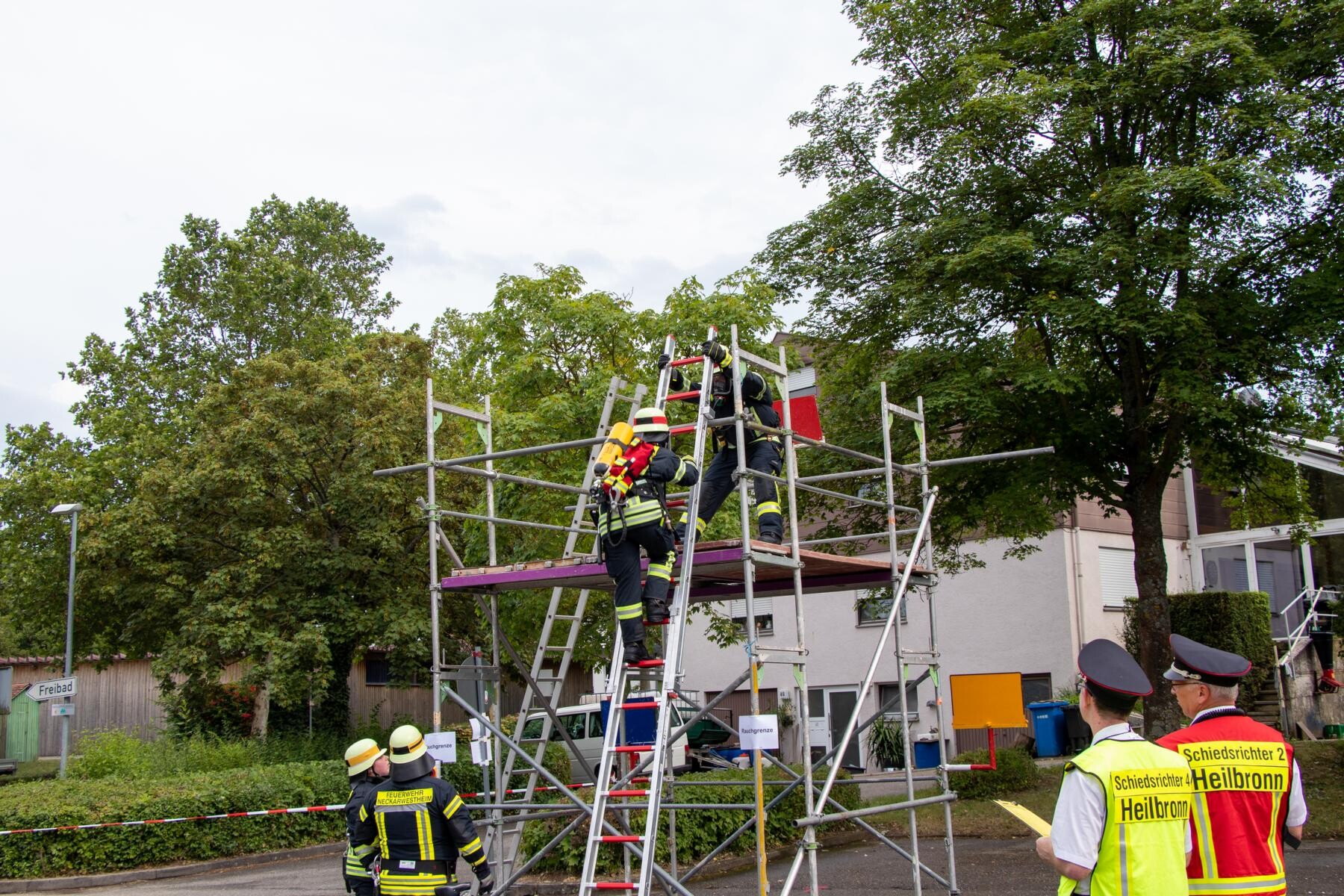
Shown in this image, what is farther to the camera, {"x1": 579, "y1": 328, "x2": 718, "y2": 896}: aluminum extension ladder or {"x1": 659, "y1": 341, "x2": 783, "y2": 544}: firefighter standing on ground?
{"x1": 659, "y1": 341, "x2": 783, "y2": 544}: firefighter standing on ground

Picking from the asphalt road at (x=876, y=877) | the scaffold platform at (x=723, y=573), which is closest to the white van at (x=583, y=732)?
the asphalt road at (x=876, y=877)

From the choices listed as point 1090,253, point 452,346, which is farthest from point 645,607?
point 452,346

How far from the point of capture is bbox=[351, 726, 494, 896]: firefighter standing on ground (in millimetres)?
6781

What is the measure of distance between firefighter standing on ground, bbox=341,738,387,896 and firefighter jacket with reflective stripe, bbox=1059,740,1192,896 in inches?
184

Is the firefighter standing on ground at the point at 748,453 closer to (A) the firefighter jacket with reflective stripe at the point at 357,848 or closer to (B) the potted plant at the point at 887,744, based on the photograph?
(A) the firefighter jacket with reflective stripe at the point at 357,848

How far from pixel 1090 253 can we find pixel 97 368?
1100 inches

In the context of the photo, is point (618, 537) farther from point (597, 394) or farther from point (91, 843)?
point (91, 843)

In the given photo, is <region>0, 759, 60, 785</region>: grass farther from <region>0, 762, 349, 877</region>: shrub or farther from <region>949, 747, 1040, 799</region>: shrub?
<region>949, 747, 1040, 799</region>: shrub

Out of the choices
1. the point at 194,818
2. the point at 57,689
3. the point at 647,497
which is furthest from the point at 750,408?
the point at 57,689

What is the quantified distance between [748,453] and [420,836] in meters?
4.10

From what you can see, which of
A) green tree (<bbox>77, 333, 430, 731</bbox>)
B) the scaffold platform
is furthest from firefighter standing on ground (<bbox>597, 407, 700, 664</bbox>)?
green tree (<bbox>77, 333, 430, 731</bbox>)

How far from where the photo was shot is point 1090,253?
15305 mm

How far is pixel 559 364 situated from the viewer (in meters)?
19.6

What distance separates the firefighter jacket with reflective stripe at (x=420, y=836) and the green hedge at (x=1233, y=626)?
20.3m
